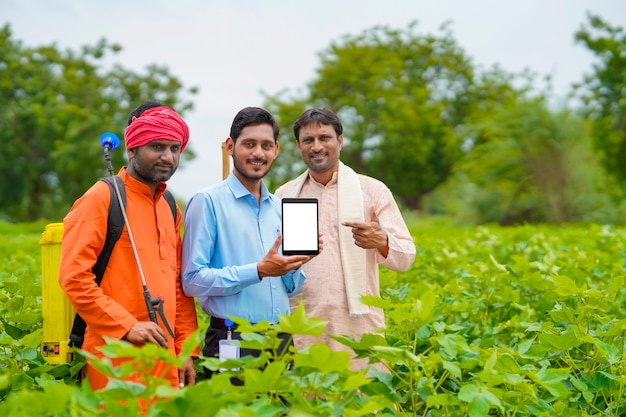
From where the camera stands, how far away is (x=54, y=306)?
3307 mm

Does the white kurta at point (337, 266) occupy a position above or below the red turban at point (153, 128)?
below

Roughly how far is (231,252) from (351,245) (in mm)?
672

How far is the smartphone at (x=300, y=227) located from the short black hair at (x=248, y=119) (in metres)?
0.40

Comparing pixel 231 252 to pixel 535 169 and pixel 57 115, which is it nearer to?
pixel 535 169

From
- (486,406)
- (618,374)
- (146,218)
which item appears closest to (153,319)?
(146,218)

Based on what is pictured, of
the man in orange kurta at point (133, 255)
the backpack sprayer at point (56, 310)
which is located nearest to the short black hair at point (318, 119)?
the man in orange kurta at point (133, 255)

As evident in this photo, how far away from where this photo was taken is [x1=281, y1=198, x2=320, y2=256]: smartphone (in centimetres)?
333

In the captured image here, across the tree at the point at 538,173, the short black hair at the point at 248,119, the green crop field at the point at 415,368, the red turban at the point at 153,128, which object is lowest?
the green crop field at the point at 415,368

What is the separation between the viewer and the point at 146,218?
3.17 meters

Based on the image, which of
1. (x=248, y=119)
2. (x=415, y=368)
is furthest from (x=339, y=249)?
(x=415, y=368)

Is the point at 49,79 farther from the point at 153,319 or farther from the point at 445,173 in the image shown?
the point at 153,319

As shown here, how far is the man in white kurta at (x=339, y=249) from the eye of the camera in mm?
3918

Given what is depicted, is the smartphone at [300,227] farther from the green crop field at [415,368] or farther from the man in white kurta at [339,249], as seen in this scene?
the man in white kurta at [339,249]

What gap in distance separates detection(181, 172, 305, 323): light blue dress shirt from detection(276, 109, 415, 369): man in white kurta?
343mm
